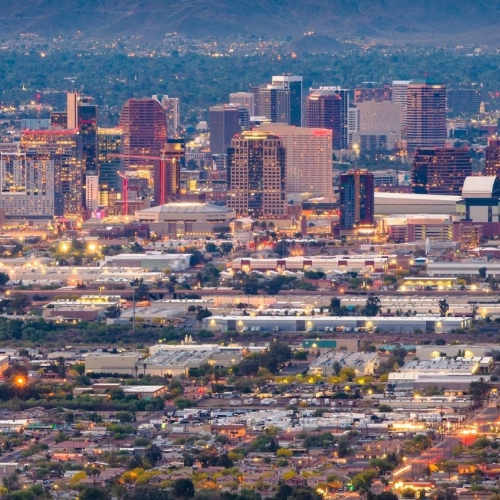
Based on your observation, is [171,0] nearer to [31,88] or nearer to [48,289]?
[31,88]

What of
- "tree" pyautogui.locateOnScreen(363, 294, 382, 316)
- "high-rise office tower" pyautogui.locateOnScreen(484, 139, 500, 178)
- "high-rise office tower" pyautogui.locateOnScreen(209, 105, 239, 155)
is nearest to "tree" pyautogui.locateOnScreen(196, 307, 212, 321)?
"tree" pyautogui.locateOnScreen(363, 294, 382, 316)

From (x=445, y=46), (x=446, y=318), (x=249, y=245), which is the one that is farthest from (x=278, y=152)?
(x=445, y=46)

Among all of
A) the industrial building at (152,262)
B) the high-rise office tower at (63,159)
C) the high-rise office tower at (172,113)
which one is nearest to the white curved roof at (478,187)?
the high-rise office tower at (63,159)

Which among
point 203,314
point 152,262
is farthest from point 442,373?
point 152,262

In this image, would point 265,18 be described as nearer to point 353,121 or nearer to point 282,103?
point 353,121

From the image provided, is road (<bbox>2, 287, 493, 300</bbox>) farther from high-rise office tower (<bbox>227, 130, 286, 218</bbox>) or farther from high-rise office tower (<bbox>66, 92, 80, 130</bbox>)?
high-rise office tower (<bbox>66, 92, 80, 130</bbox>)

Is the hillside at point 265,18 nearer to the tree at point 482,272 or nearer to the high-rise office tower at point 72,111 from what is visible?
the high-rise office tower at point 72,111
